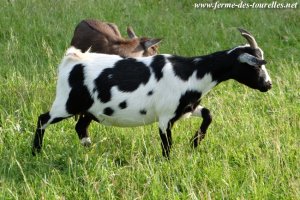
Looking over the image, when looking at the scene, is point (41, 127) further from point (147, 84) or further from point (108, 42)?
point (108, 42)

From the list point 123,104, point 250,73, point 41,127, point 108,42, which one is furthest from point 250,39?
point 108,42

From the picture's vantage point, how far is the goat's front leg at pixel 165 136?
5074 mm

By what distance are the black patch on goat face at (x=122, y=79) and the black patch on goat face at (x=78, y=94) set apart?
0.13 meters

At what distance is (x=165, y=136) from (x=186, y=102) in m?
0.38

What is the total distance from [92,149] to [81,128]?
0.42 m

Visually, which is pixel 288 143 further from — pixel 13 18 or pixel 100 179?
pixel 13 18

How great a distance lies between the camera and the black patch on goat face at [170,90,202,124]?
5027mm

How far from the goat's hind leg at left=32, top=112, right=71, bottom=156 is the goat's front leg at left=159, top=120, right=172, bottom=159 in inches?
37.3

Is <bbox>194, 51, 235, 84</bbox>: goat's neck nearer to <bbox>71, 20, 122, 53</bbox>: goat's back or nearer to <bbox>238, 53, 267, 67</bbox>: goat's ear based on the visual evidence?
<bbox>238, 53, 267, 67</bbox>: goat's ear

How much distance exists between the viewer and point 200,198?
4.16 metres

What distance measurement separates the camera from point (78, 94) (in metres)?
5.16

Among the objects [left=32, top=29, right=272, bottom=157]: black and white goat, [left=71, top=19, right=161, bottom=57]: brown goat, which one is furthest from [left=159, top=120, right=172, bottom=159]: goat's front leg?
[left=71, top=19, right=161, bottom=57]: brown goat

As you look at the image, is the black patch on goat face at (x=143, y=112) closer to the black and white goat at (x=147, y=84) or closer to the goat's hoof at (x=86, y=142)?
the black and white goat at (x=147, y=84)

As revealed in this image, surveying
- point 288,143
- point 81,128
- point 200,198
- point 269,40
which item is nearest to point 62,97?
point 81,128
